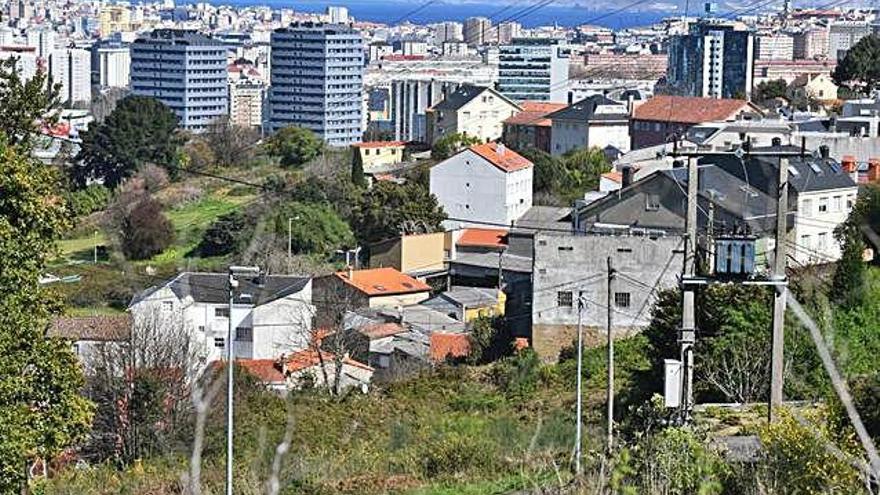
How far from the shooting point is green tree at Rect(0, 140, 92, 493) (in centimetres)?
465

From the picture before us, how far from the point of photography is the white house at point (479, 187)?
16109 millimetres

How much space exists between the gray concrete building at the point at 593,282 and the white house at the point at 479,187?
546cm

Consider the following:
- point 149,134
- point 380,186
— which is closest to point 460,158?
point 380,186

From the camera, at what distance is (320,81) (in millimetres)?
38219

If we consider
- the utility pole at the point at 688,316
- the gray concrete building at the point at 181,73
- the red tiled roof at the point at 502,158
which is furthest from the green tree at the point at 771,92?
the gray concrete building at the point at 181,73

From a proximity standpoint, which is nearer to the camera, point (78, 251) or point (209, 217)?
point (78, 251)

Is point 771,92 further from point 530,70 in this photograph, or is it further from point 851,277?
point 851,277

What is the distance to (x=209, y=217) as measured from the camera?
1816 centimetres

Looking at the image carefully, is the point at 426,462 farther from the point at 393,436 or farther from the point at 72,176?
the point at 72,176

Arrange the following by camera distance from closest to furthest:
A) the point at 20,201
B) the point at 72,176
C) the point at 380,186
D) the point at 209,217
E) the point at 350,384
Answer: the point at 20,201 < the point at 350,384 < the point at 380,186 < the point at 209,217 < the point at 72,176

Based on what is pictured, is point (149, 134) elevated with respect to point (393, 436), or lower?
elevated

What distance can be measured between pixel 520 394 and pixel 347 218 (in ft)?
25.3

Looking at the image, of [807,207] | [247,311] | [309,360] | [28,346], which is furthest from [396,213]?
[28,346]

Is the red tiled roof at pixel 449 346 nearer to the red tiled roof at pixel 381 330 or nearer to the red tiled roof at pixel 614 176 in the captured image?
the red tiled roof at pixel 381 330
